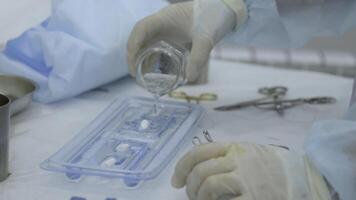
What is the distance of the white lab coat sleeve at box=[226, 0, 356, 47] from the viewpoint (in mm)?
1133

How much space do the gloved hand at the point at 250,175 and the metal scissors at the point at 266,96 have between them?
37cm

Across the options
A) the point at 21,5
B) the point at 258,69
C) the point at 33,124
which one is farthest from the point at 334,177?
the point at 21,5

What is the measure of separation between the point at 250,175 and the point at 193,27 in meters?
0.43

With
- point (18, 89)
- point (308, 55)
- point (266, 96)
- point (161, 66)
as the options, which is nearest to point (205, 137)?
point (161, 66)

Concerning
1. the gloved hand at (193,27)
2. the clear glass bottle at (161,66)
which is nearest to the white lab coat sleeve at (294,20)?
the gloved hand at (193,27)

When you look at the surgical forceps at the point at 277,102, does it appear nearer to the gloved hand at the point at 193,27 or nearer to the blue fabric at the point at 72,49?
the gloved hand at the point at 193,27

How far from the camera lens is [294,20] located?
3.76ft

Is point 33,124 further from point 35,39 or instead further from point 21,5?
point 21,5

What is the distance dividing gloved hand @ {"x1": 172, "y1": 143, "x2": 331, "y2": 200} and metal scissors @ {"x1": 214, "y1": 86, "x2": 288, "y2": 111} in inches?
14.7

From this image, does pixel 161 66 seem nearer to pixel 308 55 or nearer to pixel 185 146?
pixel 185 146

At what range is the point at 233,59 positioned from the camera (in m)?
1.61

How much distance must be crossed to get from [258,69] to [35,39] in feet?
1.66

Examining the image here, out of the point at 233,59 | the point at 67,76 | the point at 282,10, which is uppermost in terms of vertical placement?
the point at 282,10

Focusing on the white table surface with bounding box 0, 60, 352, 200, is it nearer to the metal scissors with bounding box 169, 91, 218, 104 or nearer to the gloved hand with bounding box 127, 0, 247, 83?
the metal scissors with bounding box 169, 91, 218, 104
